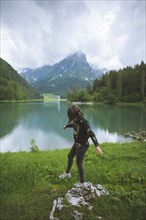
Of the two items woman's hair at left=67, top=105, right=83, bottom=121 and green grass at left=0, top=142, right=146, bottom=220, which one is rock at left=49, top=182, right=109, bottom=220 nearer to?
green grass at left=0, top=142, right=146, bottom=220

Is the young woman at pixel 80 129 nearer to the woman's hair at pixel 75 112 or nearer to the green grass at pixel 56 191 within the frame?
the woman's hair at pixel 75 112

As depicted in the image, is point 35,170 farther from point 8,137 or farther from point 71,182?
point 8,137

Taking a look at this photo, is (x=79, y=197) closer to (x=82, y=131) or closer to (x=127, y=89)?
(x=82, y=131)

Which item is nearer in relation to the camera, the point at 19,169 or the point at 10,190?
the point at 10,190

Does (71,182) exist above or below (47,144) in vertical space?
above

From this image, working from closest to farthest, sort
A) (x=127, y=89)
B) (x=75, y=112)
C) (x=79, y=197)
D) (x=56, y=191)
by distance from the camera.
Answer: (x=79, y=197)
(x=75, y=112)
(x=56, y=191)
(x=127, y=89)

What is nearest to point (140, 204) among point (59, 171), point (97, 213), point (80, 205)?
point (97, 213)

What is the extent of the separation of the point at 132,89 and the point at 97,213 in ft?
371

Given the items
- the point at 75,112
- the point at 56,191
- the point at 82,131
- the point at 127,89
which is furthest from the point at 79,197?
the point at 127,89

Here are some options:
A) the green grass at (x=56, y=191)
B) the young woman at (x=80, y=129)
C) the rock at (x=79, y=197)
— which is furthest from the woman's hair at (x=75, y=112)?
the green grass at (x=56, y=191)

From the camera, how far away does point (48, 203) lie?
211 inches

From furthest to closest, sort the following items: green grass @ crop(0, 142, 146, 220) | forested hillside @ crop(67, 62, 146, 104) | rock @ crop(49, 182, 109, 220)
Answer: forested hillside @ crop(67, 62, 146, 104) < green grass @ crop(0, 142, 146, 220) < rock @ crop(49, 182, 109, 220)

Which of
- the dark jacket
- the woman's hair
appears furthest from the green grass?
the woman's hair

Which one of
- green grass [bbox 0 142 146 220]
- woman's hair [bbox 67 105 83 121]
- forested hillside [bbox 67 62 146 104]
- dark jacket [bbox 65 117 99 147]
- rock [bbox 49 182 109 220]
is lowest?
green grass [bbox 0 142 146 220]
